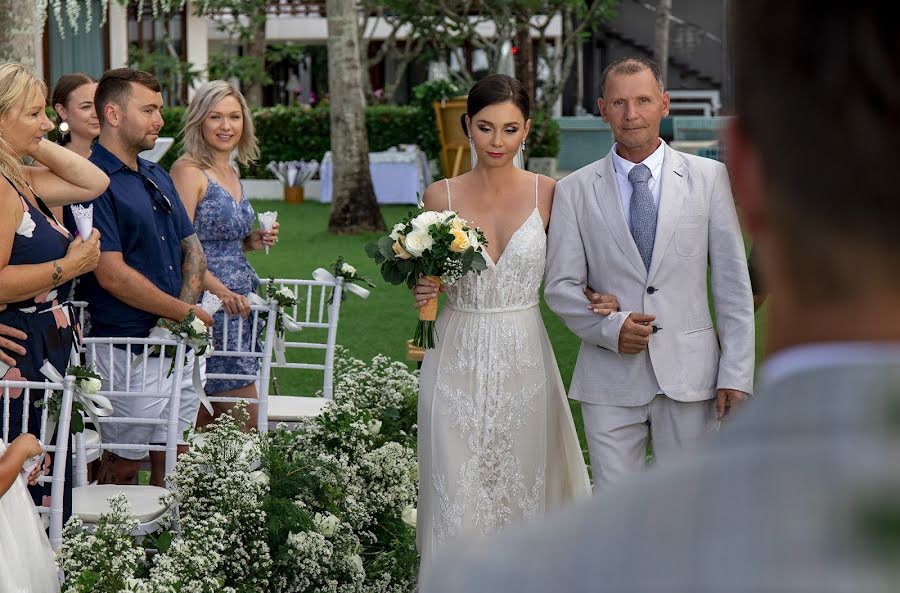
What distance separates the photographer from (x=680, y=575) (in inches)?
30.9

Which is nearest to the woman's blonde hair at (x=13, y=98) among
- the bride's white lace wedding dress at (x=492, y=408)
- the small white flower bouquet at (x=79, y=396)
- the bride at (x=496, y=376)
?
the small white flower bouquet at (x=79, y=396)

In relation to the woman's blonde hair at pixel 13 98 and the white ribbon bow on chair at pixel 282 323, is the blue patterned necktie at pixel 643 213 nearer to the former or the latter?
the white ribbon bow on chair at pixel 282 323

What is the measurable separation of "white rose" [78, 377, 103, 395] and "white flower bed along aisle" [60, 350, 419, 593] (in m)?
0.43

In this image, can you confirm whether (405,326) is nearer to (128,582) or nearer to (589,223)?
(589,223)

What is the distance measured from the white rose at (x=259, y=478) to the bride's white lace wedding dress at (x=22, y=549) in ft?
3.37

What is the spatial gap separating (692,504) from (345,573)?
431 centimetres

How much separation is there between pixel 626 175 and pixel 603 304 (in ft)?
1.66

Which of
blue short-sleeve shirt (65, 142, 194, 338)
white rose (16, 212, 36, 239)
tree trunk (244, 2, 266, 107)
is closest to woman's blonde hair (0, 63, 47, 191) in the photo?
white rose (16, 212, 36, 239)

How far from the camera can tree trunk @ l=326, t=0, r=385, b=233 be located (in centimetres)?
1753

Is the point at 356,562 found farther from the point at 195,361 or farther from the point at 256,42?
the point at 256,42

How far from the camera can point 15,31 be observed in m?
7.23

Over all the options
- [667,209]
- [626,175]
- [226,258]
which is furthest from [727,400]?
[226,258]

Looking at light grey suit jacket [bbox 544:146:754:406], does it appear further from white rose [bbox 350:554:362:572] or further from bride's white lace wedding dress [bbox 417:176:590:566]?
white rose [bbox 350:554:362:572]

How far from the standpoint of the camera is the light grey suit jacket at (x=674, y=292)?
4449 millimetres
